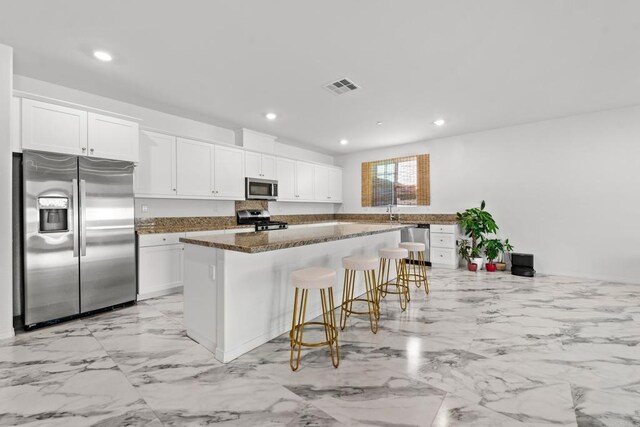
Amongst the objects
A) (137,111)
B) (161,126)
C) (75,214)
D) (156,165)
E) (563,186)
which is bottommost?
(75,214)

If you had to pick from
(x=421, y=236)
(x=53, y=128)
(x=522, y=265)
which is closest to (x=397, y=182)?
(x=421, y=236)

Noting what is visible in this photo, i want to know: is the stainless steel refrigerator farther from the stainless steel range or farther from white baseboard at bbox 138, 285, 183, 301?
the stainless steel range

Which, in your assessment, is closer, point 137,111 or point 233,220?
point 137,111

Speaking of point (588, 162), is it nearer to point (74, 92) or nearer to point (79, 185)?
point (79, 185)

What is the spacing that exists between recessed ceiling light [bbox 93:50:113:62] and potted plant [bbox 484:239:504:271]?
6030 millimetres

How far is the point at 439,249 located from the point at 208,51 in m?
5.03

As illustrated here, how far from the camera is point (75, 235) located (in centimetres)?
300

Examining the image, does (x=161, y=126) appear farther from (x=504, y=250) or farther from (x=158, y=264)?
(x=504, y=250)

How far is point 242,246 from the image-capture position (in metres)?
1.96

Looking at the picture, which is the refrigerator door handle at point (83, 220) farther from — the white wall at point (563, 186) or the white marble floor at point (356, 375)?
the white wall at point (563, 186)

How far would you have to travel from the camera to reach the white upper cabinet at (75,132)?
279 centimetres

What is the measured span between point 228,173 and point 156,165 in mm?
1151

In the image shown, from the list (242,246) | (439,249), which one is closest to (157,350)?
(242,246)

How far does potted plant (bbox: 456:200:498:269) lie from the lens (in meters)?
5.33
